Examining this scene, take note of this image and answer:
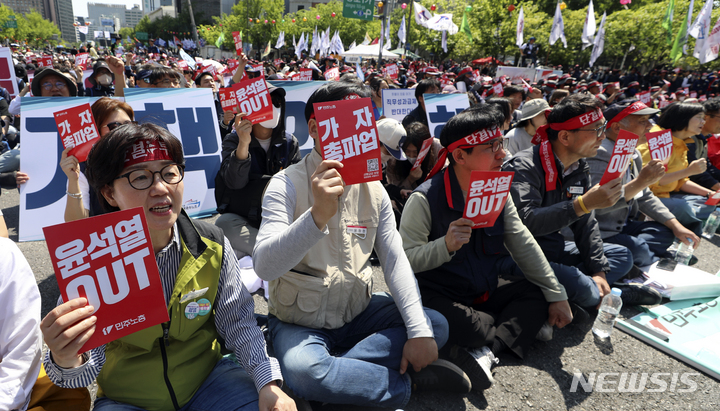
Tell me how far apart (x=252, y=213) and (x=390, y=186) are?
1394 mm

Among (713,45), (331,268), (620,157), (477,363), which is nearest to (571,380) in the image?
(477,363)

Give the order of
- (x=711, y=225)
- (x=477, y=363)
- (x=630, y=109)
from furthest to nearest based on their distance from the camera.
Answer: (x=711, y=225) < (x=630, y=109) < (x=477, y=363)

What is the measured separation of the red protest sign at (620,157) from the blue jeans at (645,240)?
1394 mm

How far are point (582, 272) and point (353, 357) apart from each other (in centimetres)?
211

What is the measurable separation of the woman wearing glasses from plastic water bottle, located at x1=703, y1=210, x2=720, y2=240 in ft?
18.4

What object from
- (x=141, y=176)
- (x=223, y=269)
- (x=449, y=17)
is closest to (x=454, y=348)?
(x=223, y=269)

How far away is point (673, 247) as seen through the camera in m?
4.44

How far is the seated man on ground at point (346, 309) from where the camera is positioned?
1.88 metres

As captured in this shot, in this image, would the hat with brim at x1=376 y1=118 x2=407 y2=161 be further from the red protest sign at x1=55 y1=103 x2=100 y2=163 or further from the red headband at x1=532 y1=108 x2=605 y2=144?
the red protest sign at x1=55 y1=103 x2=100 y2=163

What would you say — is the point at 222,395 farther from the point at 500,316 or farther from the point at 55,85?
the point at 55,85

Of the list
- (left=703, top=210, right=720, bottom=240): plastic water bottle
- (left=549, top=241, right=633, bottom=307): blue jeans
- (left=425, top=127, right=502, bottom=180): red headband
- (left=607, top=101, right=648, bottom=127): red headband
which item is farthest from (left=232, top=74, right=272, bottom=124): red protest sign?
(left=703, top=210, right=720, bottom=240): plastic water bottle

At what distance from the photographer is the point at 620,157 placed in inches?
100

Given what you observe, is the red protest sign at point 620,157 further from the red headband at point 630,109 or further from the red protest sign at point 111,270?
the red protest sign at point 111,270

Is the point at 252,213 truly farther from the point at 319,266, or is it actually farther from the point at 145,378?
the point at 145,378
